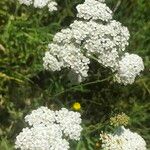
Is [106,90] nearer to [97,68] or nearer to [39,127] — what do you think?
[97,68]

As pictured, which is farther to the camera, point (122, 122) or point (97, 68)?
point (97, 68)

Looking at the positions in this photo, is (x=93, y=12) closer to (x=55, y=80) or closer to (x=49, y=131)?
(x=55, y=80)

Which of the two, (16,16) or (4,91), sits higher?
(16,16)

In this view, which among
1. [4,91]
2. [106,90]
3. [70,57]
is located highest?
[70,57]

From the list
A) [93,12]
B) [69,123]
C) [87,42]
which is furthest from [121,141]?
[93,12]

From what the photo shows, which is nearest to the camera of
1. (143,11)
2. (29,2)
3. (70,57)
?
(70,57)

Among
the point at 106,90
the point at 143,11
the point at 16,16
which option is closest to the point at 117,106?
the point at 106,90

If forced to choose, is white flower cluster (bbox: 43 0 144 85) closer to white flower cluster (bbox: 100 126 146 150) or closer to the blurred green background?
the blurred green background
